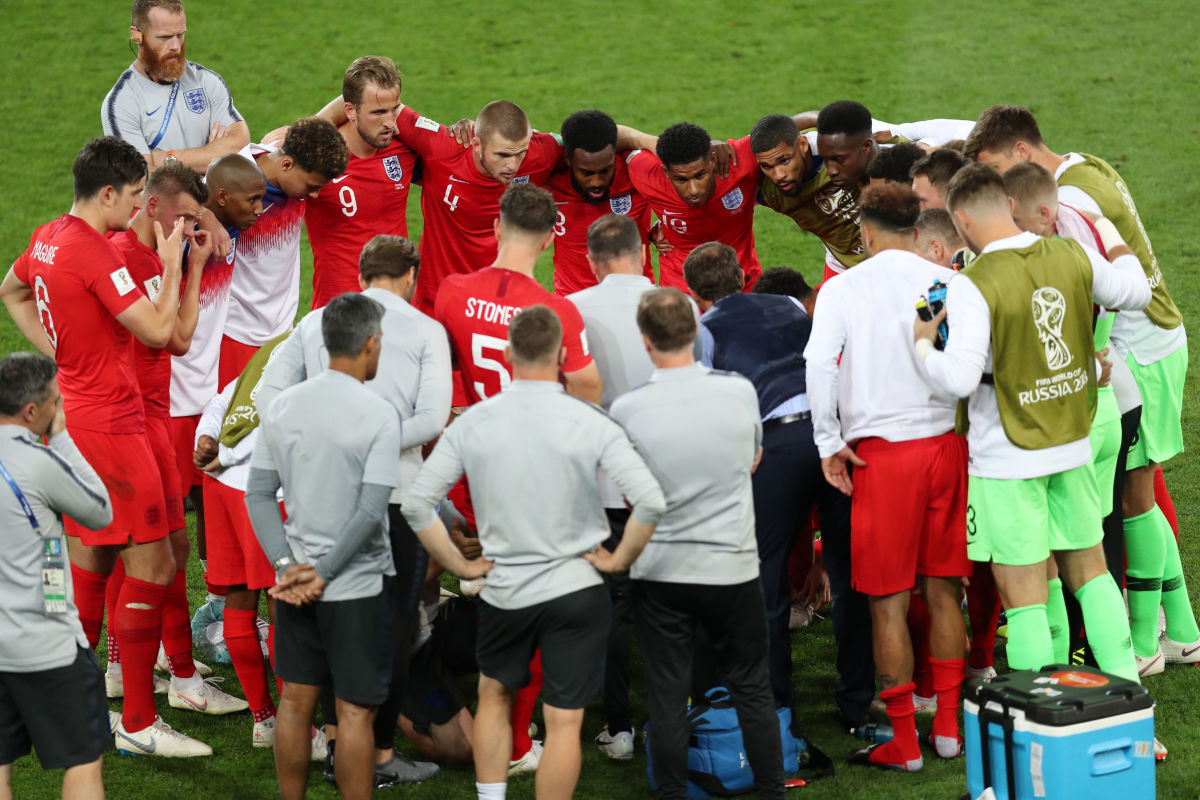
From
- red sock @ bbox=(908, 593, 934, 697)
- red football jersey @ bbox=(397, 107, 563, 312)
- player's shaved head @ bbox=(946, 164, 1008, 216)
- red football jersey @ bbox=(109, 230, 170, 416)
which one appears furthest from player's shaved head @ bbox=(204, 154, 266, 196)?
red sock @ bbox=(908, 593, 934, 697)

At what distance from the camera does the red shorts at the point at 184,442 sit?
6.67 meters

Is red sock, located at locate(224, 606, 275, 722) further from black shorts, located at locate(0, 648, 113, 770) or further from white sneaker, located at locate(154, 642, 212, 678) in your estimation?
black shorts, located at locate(0, 648, 113, 770)

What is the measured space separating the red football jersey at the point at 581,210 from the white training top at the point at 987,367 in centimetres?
290

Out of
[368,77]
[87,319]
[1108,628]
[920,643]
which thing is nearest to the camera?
[1108,628]

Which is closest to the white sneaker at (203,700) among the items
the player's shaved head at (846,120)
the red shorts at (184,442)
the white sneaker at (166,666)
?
the white sneaker at (166,666)

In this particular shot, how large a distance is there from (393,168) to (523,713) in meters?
3.41

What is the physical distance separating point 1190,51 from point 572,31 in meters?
7.69

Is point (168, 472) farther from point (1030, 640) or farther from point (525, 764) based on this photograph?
point (1030, 640)

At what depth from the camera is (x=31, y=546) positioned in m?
4.27

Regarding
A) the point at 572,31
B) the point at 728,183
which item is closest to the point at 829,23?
the point at 572,31

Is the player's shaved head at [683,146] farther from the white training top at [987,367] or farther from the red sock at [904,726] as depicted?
the red sock at [904,726]

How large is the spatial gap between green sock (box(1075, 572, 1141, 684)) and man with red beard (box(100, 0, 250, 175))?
Result: 5.18 metres

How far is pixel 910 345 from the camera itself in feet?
16.6

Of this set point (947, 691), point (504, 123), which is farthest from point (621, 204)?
point (947, 691)
